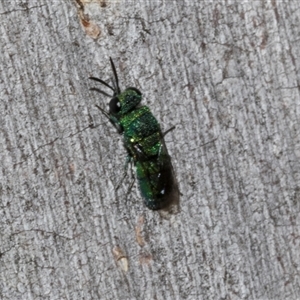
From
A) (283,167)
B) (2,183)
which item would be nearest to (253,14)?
(283,167)

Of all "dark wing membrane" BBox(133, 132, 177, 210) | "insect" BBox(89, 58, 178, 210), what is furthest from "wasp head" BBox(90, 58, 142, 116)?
"dark wing membrane" BBox(133, 132, 177, 210)

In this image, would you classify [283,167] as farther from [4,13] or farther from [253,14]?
[4,13]

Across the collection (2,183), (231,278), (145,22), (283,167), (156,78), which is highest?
(145,22)

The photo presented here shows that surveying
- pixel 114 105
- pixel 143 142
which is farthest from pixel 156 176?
pixel 114 105

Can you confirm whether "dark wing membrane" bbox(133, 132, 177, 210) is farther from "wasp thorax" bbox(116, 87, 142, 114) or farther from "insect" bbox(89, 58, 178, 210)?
"wasp thorax" bbox(116, 87, 142, 114)

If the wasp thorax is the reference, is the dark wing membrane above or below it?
below
